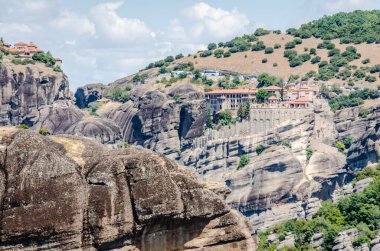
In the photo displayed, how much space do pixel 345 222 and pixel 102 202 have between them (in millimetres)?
94008

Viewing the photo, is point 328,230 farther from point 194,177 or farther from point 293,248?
point 194,177

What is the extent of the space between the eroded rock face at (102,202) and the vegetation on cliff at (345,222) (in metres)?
79.8

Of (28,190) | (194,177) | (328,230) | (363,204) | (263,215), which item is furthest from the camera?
(263,215)

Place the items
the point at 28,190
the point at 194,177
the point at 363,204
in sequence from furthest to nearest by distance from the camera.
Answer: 1. the point at 363,204
2. the point at 194,177
3. the point at 28,190

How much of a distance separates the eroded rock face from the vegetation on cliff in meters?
79.8

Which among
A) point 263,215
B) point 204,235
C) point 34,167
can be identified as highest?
point 34,167

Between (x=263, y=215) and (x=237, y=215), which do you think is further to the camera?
(x=263, y=215)

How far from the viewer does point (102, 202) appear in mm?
33219

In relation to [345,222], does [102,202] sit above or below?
above

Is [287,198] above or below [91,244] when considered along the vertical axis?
below

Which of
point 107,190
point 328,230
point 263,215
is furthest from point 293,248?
point 107,190

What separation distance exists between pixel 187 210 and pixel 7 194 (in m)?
4.76

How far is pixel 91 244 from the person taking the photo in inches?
1307

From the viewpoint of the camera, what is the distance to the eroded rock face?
107 feet
